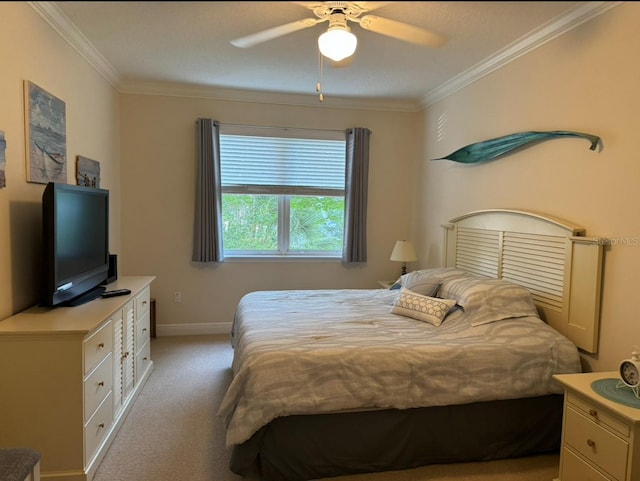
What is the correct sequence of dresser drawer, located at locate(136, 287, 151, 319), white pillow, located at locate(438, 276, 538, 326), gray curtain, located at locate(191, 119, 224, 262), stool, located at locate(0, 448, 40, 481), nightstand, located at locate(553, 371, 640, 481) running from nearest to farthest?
stool, located at locate(0, 448, 40, 481)
nightstand, located at locate(553, 371, 640, 481)
white pillow, located at locate(438, 276, 538, 326)
dresser drawer, located at locate(136, 287, 151, 319)
gray curtain, located at locate(191, 119, 224, 262)

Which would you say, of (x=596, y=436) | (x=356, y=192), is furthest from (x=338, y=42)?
(x=356, y=192)

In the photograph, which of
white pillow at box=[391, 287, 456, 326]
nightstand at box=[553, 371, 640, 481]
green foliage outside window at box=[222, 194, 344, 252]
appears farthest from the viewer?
green foliage outside window at box=[222, 194, 344, 252]

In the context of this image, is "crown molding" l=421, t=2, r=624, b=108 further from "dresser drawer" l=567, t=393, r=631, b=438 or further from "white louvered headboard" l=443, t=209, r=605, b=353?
"dresser drawer" l=567, t=393, r=631, b=438

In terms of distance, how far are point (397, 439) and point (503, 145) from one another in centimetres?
221

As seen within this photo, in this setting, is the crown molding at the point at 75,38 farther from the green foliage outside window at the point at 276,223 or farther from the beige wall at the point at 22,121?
the green foliage outside window at the point at 276,223

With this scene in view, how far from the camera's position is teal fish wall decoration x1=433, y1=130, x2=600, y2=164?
2564mm

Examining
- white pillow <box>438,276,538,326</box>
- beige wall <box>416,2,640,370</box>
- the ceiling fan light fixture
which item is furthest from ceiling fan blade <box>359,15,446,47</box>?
white pillow <box>438,276,538,326</box>

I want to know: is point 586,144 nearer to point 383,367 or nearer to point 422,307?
point 422,307

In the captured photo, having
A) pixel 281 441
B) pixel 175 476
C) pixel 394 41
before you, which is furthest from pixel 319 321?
pixel 394 41

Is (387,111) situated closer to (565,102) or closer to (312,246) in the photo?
(312,246)

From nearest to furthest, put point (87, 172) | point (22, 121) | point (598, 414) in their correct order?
1. point (598, 414)
2. point (22, 121)
3. point (87, 172)

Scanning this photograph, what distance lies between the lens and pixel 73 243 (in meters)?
2.52

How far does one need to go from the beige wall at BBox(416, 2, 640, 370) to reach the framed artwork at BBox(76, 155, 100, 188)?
3161mm

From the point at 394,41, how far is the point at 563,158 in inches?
54.7
